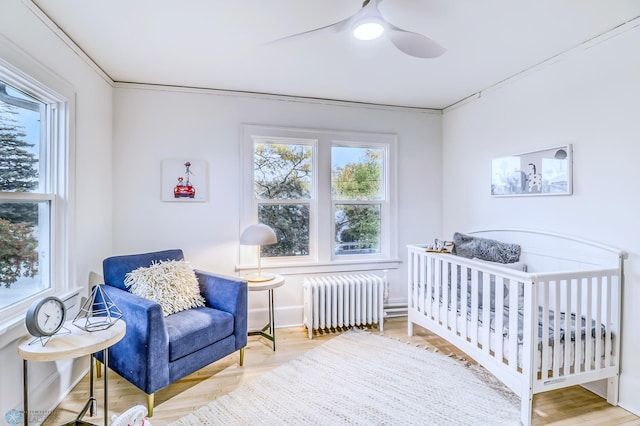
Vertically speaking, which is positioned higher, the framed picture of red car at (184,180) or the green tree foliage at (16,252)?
the framed picture of red car at (184,180)

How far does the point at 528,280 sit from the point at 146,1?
8.50ft

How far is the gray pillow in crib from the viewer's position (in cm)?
259

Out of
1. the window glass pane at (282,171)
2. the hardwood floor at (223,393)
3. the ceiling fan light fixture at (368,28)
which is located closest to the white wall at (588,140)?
the hardwood floor at (223,393)

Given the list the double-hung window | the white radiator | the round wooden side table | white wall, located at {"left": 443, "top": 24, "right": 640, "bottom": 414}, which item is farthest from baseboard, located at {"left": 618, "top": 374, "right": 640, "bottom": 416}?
the double-hung window

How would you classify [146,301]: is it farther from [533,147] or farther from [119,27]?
[533,147]

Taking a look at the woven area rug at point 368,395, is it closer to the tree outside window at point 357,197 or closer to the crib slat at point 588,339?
the crib slat at point 588,339

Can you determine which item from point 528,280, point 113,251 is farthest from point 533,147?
point 113,251

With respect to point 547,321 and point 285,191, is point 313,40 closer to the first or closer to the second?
point 285,191

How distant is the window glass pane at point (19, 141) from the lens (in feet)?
5.53

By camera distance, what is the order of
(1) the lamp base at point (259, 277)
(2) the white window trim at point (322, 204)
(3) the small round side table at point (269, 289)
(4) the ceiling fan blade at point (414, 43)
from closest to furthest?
(4) the ceiling fan blade at point (414, 43)
(3) the small round side table at point (269, 289)
(1) the lamp base at point (259, 277)
(2) the white window trim at point (322, 204)

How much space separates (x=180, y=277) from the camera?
2416 mm

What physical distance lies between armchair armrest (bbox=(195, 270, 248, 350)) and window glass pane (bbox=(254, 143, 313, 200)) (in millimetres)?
1036

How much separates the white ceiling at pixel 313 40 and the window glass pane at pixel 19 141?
1.77ft

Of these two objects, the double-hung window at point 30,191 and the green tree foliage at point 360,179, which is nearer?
the double-hung window at point 30,191
